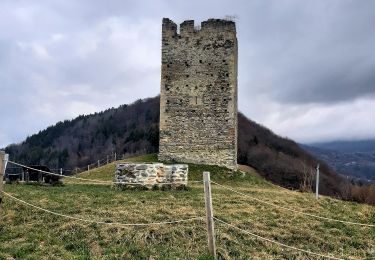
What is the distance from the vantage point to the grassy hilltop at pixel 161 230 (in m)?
10.1

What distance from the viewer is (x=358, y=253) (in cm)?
1152

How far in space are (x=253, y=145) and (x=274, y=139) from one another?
2758 cm

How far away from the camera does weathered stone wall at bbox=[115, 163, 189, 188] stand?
18.9 m

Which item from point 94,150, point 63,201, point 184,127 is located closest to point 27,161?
point 94,150

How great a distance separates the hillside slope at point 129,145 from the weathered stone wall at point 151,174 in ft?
168

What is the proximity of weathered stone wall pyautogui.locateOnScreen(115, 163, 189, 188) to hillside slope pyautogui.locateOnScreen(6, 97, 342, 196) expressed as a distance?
51164 millimetres

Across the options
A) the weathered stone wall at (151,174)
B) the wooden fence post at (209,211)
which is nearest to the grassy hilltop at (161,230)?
the wooden fence post at (209,211)

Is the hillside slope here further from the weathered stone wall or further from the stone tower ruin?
the weathered stone wall

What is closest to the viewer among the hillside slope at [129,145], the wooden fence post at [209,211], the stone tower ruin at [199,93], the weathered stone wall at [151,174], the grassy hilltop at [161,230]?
the wooden fence post at [209,211]

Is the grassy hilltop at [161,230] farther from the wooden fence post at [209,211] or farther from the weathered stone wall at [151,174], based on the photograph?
the weathered stone wall at [151,174]

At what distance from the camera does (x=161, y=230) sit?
11.2m

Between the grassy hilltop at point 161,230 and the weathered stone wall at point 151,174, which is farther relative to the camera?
the weathered stone wall at point 151,174

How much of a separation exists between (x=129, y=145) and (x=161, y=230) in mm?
87003

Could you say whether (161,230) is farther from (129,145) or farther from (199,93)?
(129,145)
